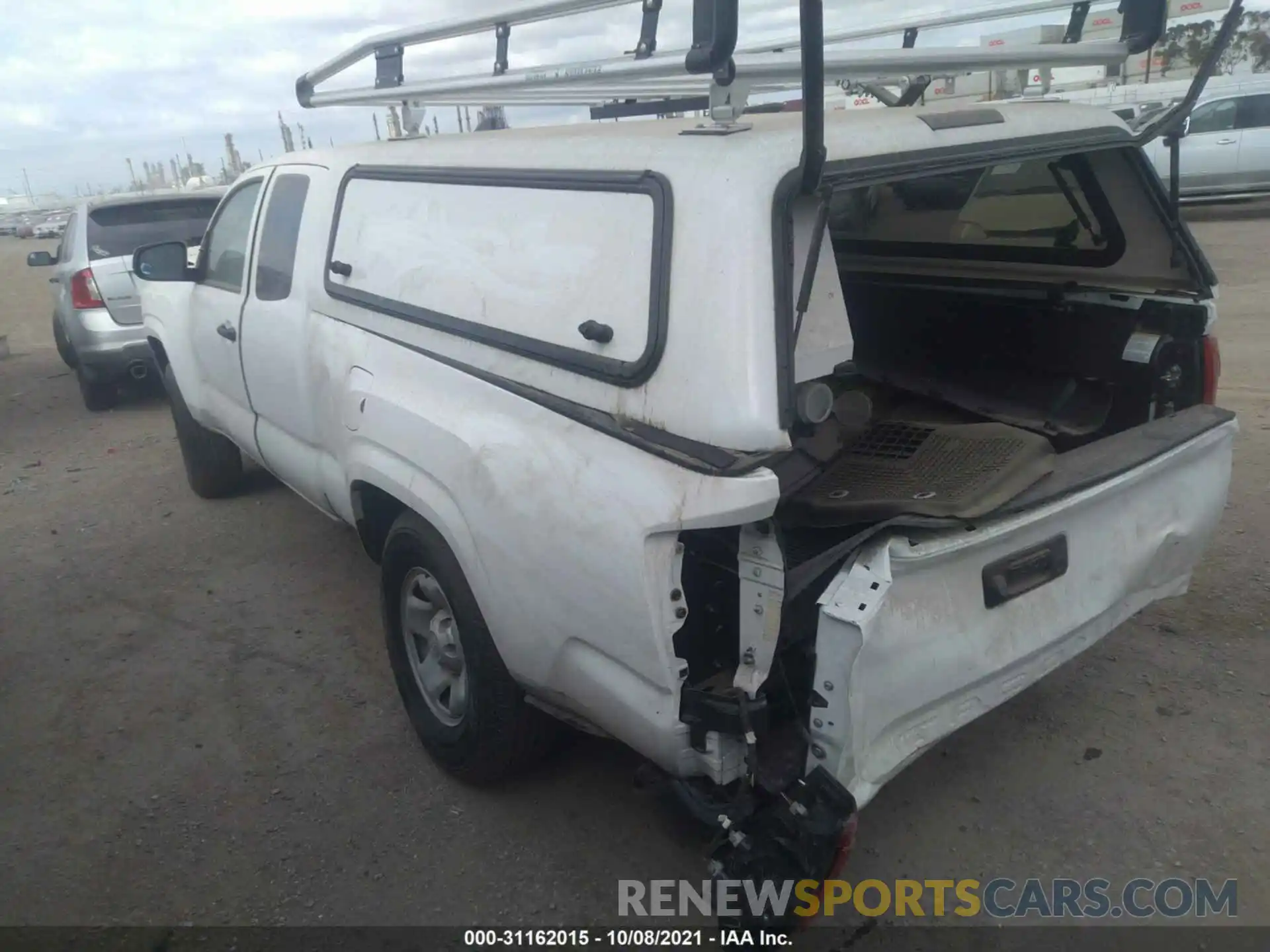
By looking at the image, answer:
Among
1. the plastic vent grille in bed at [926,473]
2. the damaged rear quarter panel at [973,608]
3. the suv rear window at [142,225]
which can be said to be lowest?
the damaged rear quarter panel at [973,608]

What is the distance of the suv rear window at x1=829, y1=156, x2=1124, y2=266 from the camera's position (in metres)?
3.55

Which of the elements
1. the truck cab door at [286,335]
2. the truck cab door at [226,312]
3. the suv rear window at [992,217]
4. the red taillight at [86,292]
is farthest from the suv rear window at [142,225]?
the suv rear window at [992,217]

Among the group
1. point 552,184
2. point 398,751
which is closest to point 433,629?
point 398,751

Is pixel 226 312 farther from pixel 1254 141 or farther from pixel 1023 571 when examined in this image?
pixel 1254 141

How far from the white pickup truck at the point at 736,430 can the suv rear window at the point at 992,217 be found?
0.02 metres

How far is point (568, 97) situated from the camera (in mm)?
3389

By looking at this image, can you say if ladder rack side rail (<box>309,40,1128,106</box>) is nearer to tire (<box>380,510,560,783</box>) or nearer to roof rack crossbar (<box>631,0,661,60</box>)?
roof rack crossbar (<box>631,0,661,60</box>)

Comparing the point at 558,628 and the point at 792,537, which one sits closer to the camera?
the point at 558,628

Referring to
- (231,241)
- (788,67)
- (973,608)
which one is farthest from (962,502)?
(231,241)

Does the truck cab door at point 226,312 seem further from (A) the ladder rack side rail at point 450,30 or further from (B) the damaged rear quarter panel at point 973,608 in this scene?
(B) the damaged rear quarter panel at point 973,608

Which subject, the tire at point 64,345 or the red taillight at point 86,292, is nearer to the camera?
the red taillight at point 86,292

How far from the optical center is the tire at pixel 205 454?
5742 millimetres

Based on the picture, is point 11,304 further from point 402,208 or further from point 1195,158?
point 1195,158

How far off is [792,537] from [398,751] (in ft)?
5.27
